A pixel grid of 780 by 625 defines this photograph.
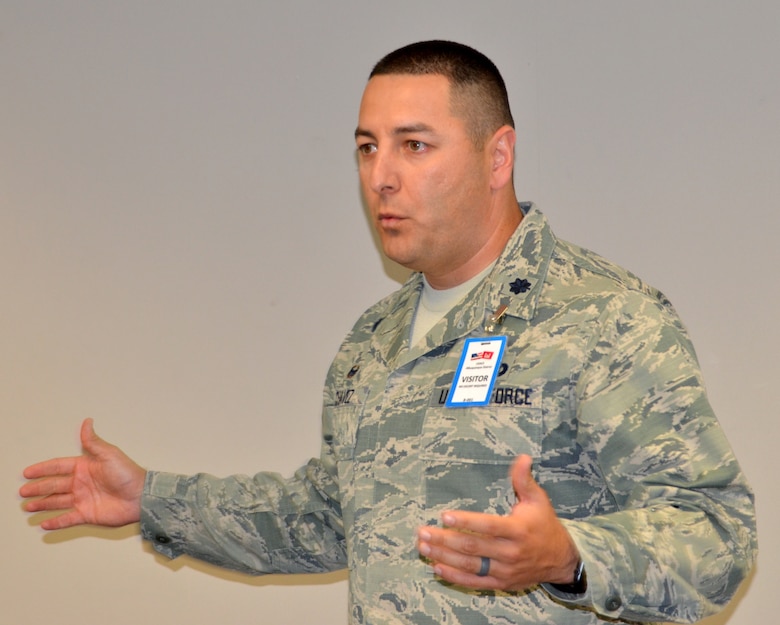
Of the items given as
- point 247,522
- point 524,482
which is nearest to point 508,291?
point 524,482

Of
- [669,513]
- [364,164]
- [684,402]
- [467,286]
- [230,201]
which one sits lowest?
[669,513]

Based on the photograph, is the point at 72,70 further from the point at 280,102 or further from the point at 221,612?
the point at 221,612

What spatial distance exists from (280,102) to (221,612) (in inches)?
56.5

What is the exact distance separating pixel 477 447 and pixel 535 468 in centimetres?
10

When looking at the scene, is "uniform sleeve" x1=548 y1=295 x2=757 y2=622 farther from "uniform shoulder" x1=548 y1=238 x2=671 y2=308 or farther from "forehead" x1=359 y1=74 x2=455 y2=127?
"forehead" x1=359 y1=74 x2=455 y2=127

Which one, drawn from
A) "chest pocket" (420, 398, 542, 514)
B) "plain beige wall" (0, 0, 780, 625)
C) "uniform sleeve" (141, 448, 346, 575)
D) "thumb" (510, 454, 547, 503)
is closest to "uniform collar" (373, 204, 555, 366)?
"chest pocket" (420, 398, 542, 514)

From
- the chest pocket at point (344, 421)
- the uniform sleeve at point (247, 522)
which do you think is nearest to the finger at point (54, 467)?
the uniform sleeve at point (247, 522)

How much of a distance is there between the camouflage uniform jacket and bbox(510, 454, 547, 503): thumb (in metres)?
0.11

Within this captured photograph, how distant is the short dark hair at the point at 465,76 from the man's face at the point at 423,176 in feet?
0.07

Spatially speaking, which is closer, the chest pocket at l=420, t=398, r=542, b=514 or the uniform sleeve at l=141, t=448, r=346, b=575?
the chest pocket at l=420, t=398, r=542, b=514

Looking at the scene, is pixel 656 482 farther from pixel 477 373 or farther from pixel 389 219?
pixel 389 219

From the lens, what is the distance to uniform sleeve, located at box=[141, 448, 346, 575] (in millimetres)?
2168

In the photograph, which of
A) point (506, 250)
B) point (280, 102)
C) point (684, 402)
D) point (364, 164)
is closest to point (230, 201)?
point (280, 102)

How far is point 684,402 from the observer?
5.25 feet
